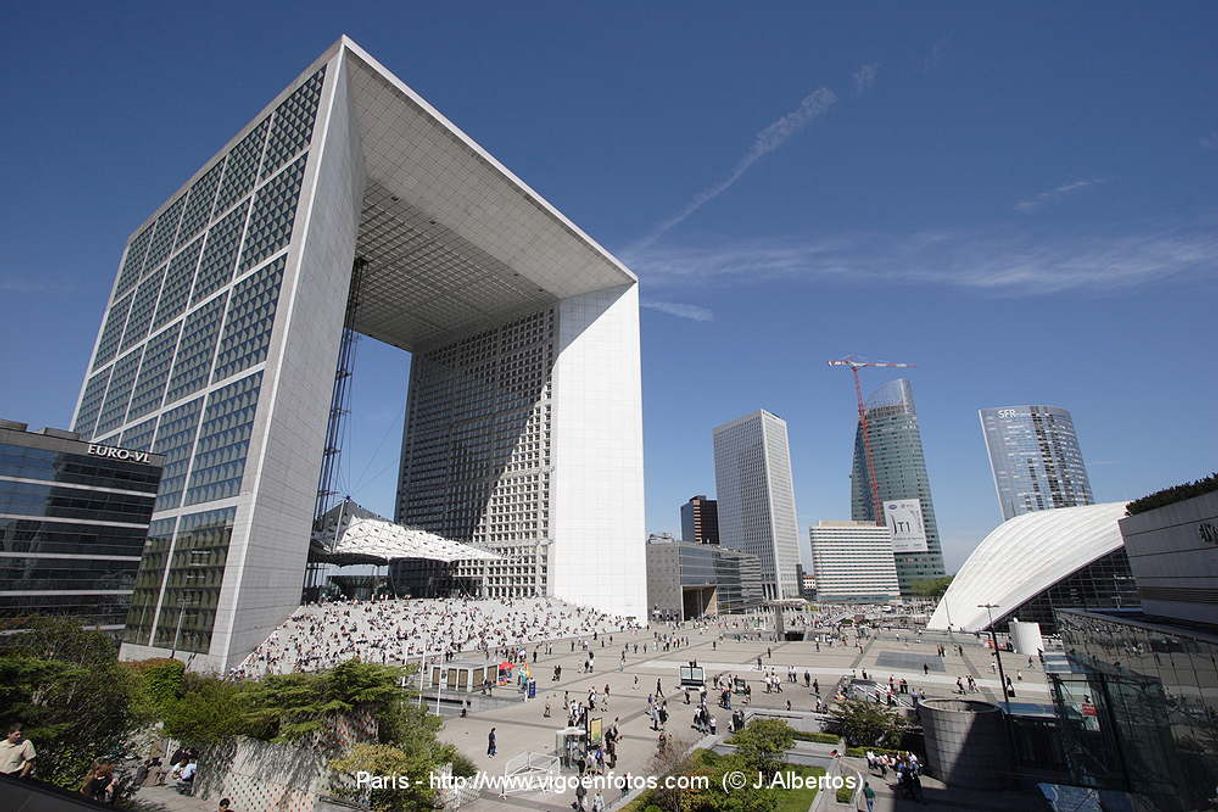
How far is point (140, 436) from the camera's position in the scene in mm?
53000

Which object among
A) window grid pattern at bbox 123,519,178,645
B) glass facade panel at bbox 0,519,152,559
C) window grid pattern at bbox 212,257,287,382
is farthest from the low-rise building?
window grid pattern at bbox 212,257,287,382

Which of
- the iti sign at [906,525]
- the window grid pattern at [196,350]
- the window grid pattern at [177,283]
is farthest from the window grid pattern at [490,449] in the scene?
the iti sign at [906,525]

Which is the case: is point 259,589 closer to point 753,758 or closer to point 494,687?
point 494,687

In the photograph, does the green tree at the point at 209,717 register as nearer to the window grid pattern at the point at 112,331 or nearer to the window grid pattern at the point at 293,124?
the window grid pattern at the point at 293,124

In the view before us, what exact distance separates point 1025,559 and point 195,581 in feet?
263

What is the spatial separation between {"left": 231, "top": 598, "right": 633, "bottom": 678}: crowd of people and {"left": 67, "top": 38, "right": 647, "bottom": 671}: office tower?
2.04 m

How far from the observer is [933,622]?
68.2m

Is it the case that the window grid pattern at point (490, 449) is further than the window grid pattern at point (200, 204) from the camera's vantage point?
Yes

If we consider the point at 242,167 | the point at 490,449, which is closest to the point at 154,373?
the point at 242,167

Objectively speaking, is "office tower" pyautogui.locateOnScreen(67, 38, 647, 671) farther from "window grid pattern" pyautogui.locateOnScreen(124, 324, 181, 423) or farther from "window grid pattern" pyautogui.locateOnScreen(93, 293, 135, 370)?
"window grid pattern" pyautogui.locateOnScreen(93, 293, 135, 370)

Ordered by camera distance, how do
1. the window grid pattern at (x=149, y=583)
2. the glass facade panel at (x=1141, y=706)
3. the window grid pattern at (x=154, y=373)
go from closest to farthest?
the glass facade panel at (x=1141, y=706)
the window grid pattern at (x=149, y=583)
the window grid pattern at (x=154, y=373)

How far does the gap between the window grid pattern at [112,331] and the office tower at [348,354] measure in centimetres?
52

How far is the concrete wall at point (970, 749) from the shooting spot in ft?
64.5

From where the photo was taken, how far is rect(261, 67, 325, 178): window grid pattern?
1832 inches
